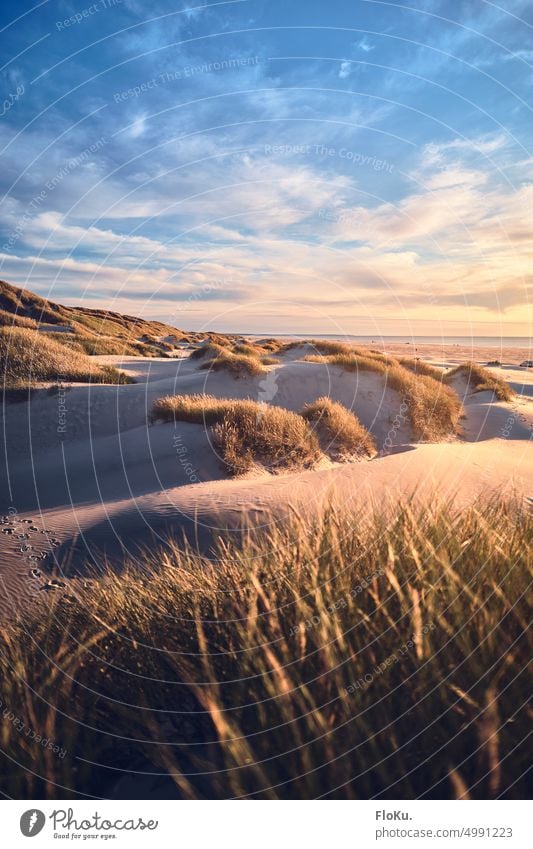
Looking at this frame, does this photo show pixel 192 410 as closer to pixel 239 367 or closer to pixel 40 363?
pixel 239 367

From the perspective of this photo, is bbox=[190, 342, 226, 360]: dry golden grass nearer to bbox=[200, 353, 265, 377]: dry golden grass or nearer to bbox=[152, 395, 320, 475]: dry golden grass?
bbox=[200, 353, 265, 377]: dry golden grass

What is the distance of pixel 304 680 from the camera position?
1736 millimetres

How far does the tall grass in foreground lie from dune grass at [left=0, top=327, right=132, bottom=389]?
11821 mm

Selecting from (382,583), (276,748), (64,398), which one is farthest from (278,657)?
(64,398)

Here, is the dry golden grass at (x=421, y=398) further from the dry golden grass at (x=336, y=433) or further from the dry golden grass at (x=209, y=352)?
the dry golden grass at (x=209, y=352)

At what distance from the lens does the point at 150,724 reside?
71.0 inches

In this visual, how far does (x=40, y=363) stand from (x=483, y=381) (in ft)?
49.8

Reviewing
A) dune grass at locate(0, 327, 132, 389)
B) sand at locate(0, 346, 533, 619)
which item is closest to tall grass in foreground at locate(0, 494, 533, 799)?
sand at locate(0, 346, 533, 619)

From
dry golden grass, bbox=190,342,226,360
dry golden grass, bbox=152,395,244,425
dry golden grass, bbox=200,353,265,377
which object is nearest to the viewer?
dry golden grass, bbox=152,395,244,425

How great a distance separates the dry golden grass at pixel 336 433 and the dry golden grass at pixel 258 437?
0.49 meters

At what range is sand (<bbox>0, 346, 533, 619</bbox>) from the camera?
4.33m

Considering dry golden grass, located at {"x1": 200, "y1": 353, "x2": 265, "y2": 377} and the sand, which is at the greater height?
dry golden grass, located at {"x1": 200, "y1": 353, "x2": 265, "y2": 377}

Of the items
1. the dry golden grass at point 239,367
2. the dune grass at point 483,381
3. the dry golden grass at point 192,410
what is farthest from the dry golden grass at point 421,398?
the dry golden grass at point 192,410

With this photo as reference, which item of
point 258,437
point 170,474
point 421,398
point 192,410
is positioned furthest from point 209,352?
point 170,474
